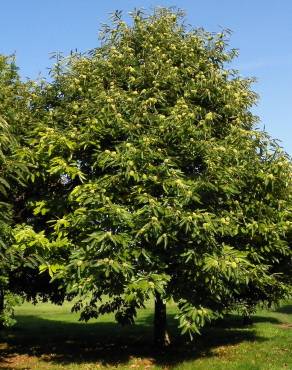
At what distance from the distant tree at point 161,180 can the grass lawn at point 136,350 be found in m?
1.62

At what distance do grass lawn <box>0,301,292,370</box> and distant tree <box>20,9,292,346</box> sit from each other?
5.32 feet

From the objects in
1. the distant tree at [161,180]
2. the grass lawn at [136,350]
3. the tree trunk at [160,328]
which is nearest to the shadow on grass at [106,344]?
the grass lawn at [136,350]

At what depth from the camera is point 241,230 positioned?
54.7 ft

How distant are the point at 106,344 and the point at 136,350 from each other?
2460 mm

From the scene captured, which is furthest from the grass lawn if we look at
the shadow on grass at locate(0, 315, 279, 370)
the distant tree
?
the distant tree

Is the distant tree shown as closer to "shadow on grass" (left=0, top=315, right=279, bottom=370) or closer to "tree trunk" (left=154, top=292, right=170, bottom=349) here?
"tree trunk" (left=154, top=292, right=170, bottom=349)

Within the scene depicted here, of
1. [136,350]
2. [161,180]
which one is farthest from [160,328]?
[161,180]

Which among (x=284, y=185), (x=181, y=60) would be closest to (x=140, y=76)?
(x=181, y=60)

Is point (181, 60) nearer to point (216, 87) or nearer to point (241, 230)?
point (216, 87)

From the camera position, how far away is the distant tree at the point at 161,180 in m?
14.4

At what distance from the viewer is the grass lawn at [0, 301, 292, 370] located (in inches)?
660

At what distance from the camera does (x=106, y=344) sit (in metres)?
21.6

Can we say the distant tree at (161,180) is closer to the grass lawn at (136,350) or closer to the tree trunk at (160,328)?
the tree trunk at (160,328)

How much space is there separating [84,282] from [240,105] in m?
9.32
